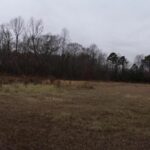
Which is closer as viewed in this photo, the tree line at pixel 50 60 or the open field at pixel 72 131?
the open field at pixel 72 131

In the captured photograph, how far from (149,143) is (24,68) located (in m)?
60.8

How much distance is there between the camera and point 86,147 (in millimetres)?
6758

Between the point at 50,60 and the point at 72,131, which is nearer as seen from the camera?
the point at 72,131

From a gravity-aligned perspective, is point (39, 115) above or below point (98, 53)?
below

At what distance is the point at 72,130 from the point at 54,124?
0.94 meters

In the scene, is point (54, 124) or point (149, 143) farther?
point (54, 124)

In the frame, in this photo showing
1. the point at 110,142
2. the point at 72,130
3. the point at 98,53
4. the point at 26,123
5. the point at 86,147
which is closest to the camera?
the point at 86,147

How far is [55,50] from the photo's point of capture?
264 ft

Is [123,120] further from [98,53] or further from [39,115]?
[98,53]

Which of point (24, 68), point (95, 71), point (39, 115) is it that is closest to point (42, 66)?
point (24, 68)

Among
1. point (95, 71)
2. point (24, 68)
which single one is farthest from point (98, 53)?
point (24, 68)

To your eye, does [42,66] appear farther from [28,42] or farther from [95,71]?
[95,71]

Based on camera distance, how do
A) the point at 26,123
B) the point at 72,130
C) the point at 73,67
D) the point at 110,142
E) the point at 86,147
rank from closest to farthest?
the point at 86,147 → the point at 110,142 → the point at 72,130 → the point at 26,123 → the point at 73,67

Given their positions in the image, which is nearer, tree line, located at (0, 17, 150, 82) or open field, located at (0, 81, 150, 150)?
open field, located at (0, 81, 150, 150)
